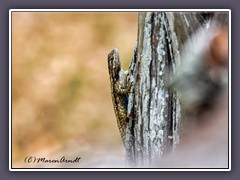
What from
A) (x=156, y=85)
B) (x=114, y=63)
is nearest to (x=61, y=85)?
(x=114, y=63)

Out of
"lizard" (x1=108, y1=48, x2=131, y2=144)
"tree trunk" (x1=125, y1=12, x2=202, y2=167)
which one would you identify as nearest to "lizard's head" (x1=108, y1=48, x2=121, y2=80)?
"lizard" (x1=108, y1=48, x2=131, y2=144)

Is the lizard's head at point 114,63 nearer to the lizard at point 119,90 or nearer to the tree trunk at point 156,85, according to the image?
the lizard at point 119,90

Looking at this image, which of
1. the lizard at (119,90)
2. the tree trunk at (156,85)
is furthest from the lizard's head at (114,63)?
the tree trunk at (156,85)

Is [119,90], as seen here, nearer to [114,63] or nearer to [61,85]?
[114,63]

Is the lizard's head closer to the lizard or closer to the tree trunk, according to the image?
the lizard

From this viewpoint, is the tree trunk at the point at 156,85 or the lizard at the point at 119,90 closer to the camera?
the tree trunk at the point at 156,85

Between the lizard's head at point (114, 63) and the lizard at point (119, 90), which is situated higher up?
the lizard's head at point (114, 63)
